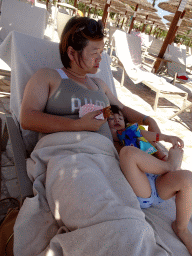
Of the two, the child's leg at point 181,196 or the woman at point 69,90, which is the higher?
the woman at point 69,90

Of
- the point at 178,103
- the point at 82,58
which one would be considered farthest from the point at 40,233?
the point at 178,103

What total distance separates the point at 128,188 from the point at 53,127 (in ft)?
2.05

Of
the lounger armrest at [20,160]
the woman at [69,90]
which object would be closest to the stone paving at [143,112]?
the lounger armrest at [20,160]

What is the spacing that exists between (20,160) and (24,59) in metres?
0.97

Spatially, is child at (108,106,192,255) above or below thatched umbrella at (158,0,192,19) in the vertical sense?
below

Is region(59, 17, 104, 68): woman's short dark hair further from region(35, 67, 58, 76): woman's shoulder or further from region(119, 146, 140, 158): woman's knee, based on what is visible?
region(119, 146, 140, 158): woman's knee

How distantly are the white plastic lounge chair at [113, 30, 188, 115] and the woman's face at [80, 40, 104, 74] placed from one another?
124 inches

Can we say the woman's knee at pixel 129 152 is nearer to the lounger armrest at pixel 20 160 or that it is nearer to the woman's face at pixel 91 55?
the lounger armrest at pixel 20 160

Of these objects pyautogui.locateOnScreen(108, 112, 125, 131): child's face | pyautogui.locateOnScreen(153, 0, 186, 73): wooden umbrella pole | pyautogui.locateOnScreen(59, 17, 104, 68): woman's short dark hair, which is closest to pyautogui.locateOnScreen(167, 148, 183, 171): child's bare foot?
pyautogui.locateOnScreen(108, 112, 125, 131): child's face

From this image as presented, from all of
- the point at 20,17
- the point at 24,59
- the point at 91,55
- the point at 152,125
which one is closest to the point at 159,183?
the point at 152,125

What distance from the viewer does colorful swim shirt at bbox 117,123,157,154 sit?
5.38ft

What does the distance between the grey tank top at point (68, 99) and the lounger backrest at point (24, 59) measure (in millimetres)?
355

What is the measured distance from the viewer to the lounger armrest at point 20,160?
3.88 ft

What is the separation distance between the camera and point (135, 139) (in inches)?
66.4
